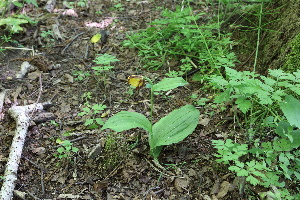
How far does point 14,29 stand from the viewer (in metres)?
3.71

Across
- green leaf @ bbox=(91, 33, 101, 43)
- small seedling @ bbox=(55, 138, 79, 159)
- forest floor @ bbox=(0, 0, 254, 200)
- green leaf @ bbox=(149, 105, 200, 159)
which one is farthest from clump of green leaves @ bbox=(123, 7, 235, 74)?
small seedling @ bbox=(55, 138, 79, 159)

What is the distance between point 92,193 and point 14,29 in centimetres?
268

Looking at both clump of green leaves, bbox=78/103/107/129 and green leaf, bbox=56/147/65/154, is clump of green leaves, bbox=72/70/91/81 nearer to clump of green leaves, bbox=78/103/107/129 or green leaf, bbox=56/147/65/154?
clump of green leaves, bbox=78/103/107/129

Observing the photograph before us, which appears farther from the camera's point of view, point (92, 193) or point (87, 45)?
point (87, 45)

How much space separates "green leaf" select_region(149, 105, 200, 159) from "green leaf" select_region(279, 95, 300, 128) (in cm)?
73

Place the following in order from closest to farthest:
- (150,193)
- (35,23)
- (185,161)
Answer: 1. (150,193)
2. (185,161)
3. (35,23)

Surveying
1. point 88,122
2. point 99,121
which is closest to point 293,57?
point 99,121

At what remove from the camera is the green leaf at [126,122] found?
6.93ft

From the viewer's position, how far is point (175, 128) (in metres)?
2.37

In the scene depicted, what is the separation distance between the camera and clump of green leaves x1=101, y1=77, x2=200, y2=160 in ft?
7.25

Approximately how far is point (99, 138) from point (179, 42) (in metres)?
1.74

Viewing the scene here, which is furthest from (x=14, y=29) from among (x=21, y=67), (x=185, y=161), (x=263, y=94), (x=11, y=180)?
(x=263, y=94)

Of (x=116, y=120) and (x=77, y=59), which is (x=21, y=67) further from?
(x=116, y=120)

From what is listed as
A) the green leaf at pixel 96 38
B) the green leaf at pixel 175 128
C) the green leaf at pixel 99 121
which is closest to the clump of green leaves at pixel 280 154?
the green leaf at pixel 175 128
